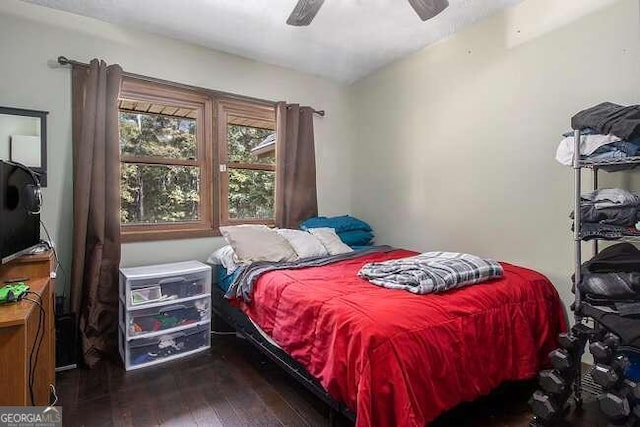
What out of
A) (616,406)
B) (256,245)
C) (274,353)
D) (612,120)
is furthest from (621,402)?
(256,245)

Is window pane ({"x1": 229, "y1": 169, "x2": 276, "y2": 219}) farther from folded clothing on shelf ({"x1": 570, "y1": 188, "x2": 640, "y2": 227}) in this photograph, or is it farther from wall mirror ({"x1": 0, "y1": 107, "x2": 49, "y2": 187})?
folded clothing on shelf ({"x1": 570, "y1": 188, "x2": 640, "y2": 227})

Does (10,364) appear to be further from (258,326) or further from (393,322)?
(393,322)

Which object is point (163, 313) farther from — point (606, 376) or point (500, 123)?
point (500, 123)

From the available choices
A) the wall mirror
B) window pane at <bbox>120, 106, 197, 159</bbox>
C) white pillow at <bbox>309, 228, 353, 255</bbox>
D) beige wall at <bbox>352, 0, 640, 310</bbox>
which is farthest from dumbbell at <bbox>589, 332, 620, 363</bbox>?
the wall mirror

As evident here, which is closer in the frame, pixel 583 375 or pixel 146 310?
pixel 583 375

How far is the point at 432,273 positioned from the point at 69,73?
2808mm

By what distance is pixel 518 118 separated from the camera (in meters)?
2.37

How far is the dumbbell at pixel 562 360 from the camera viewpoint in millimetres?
1506

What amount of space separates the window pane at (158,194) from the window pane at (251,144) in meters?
0.43

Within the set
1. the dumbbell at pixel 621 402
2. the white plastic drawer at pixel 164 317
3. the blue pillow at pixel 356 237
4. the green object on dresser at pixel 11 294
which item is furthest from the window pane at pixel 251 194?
the dumbbell at pixel 621 402

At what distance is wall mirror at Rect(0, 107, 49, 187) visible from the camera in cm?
219

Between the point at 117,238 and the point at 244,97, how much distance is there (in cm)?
166

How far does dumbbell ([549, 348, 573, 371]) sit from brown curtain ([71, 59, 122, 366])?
9.00 feet

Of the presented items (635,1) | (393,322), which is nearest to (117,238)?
(393,322)
